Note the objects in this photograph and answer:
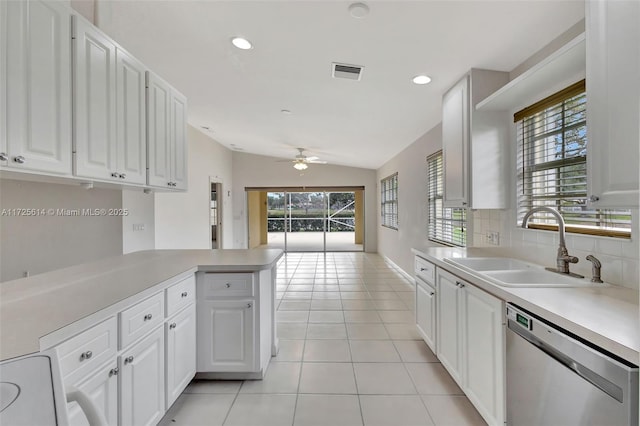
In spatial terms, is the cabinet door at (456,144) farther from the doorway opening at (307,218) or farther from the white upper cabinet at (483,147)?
the doorway opening at (307,218)

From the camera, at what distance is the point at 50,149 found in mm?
1417

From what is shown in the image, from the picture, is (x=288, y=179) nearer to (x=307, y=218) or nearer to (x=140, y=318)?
(x=307, y=218)

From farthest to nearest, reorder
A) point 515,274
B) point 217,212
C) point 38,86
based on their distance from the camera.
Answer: point 217,212 < point 515,274 < point 38,86

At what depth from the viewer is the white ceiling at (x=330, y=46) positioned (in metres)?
1.81

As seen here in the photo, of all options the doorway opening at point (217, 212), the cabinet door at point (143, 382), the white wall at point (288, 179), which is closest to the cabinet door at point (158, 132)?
the cabinet door at point (143, 382)

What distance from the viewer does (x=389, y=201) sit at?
23.4 ft

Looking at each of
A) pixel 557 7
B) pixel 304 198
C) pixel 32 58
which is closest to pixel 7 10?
pixel 32 58

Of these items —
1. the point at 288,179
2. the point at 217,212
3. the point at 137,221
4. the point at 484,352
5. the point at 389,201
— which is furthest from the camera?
the point at 288,179

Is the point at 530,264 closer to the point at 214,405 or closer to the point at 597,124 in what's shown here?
the point at 597,124

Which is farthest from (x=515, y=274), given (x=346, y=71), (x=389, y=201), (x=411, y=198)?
(x=389, y=201)

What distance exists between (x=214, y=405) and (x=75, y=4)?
118 inches

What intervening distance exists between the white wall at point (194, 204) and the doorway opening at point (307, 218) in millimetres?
1582

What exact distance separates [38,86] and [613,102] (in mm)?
2459

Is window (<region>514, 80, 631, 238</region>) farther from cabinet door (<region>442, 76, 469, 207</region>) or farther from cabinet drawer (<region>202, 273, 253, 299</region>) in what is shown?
cabinet drawer (<region>202, 273, 253, 299</region>)
